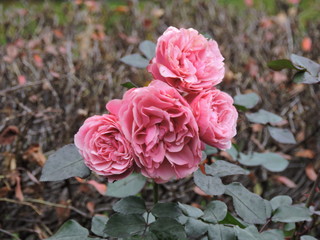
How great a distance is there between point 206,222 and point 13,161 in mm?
888

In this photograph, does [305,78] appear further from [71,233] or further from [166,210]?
[71,233]

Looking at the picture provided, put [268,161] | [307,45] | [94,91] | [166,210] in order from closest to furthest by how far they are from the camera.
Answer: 1. [166,210]
2. [268,161]
3. [94,91]
4. [307,45]

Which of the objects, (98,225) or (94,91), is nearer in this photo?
(98,225)

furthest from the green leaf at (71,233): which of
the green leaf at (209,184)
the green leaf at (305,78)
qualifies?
the green leaf at (305,78)

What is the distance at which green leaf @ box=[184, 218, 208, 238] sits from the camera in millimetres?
1064

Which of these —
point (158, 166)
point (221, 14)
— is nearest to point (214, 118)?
point (158, 166)

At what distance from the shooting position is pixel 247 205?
106cm

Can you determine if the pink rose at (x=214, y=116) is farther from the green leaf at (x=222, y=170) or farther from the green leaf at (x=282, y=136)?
the green leaf at (x=282, y=136)

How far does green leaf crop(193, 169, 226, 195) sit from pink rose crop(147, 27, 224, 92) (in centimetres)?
21

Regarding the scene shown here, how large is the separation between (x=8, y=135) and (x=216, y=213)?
87 centimetres

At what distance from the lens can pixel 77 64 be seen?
248 centimetres

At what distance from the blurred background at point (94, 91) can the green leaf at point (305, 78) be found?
0.57 metres

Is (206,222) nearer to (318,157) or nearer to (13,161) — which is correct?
(13,161)

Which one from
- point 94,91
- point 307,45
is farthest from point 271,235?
point 307,45
